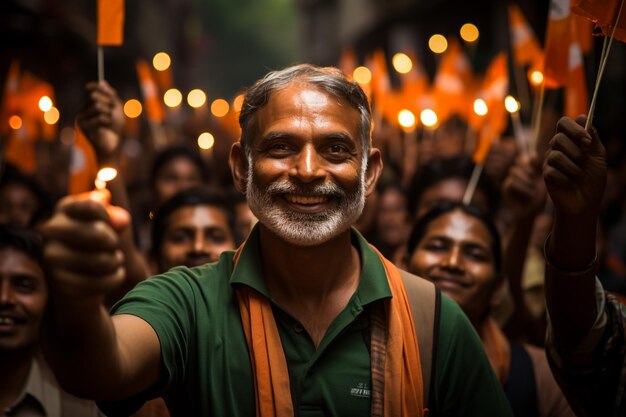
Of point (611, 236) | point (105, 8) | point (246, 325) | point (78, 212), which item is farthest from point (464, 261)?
point (611, 236)

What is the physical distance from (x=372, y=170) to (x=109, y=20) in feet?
5.25

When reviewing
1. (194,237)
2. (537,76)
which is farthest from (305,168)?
(537,76)

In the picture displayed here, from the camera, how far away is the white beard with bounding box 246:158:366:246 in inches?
102

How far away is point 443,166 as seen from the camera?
537 cm

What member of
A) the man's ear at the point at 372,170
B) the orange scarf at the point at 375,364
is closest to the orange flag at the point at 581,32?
the man's ear at the point at 372,170

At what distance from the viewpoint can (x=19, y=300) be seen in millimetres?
3412

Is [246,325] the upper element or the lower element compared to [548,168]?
lower

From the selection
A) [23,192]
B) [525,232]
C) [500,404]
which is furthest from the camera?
[23,192]

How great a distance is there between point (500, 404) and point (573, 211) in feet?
2.16

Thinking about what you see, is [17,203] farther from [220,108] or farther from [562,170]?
[220,108]

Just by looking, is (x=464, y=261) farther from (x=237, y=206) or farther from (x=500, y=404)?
(x=237, y=206)

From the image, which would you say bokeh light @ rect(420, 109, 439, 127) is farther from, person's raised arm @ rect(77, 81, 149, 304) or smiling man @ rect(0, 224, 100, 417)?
smiling man @ rect(0, 224, 100, 417)

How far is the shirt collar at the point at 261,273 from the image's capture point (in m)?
2.53

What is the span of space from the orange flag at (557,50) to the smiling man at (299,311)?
42.2 inches
